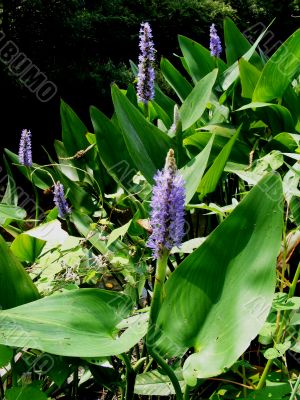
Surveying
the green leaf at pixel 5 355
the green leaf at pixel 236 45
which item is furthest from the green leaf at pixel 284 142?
the green leaf at pixel 5 355

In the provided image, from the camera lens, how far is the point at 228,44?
2.55 meters

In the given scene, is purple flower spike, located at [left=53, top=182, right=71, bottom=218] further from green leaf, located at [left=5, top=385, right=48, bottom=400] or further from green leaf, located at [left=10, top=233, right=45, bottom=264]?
green leaf, located at [left=5, top=385, right=48, bottom=400]

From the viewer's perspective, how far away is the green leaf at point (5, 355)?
1.08 metres

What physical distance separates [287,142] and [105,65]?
194 inches

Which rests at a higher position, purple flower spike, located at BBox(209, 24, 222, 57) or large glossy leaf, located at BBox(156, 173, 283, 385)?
purple flower spike, located at BBox(209, 24, 222, 57)

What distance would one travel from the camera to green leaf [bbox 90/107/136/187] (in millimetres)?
1900

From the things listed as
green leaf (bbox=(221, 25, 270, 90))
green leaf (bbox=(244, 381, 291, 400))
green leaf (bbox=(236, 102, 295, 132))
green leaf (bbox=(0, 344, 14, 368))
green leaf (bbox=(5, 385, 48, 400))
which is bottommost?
green leaf (bbox=(244, 381, 291, 400))

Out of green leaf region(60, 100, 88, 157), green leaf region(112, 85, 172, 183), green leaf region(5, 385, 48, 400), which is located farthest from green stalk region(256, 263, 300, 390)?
green leaf region(60, 100, 88, 157)

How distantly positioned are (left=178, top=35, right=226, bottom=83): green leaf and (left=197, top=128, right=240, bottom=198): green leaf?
0.90 meters

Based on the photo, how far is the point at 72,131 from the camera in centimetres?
227

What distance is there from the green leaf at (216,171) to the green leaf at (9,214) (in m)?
0.72

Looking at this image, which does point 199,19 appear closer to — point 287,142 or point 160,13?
point 160,13

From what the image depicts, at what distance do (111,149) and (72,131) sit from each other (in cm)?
41

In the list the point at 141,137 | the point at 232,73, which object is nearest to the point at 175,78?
the point at 232,73
